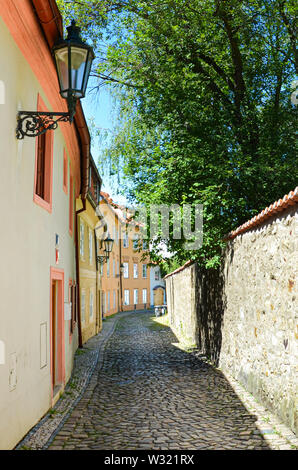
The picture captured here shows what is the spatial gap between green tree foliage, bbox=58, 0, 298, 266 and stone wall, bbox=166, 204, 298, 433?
1.25 m

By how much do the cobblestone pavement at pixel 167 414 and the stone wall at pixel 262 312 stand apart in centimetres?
34

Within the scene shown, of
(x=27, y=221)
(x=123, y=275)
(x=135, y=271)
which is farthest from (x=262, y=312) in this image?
(x=135, y=271)

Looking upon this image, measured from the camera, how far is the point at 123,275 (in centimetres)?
4441

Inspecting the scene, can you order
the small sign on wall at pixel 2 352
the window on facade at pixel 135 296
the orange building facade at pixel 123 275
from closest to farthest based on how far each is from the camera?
the small sign on wall at pixel 2 352 < the orange building facade at pixel 123 275 < the window on facade at pixel 135 296

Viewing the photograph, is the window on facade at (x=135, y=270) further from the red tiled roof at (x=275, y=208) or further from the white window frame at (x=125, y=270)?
the red tiled roof at (x=275, y=208)

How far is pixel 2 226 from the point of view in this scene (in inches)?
180

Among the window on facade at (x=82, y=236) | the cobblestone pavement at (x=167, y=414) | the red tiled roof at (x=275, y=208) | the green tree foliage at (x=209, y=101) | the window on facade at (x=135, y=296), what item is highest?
the green tree foliage at (x=209, y=101)

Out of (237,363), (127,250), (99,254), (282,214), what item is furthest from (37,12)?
(127,250)

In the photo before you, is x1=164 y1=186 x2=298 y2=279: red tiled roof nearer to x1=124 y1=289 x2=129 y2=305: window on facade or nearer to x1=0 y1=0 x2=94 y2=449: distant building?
x1=0 y1=0 x2=94 y2=449: distant building

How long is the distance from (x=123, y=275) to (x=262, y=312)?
123 ft

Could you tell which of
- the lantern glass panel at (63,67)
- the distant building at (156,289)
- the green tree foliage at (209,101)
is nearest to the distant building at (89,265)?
the green tree foliage at (209,101)

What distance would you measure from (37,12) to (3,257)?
304cm

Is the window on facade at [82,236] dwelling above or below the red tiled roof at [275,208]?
above

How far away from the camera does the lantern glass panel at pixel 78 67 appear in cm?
505
